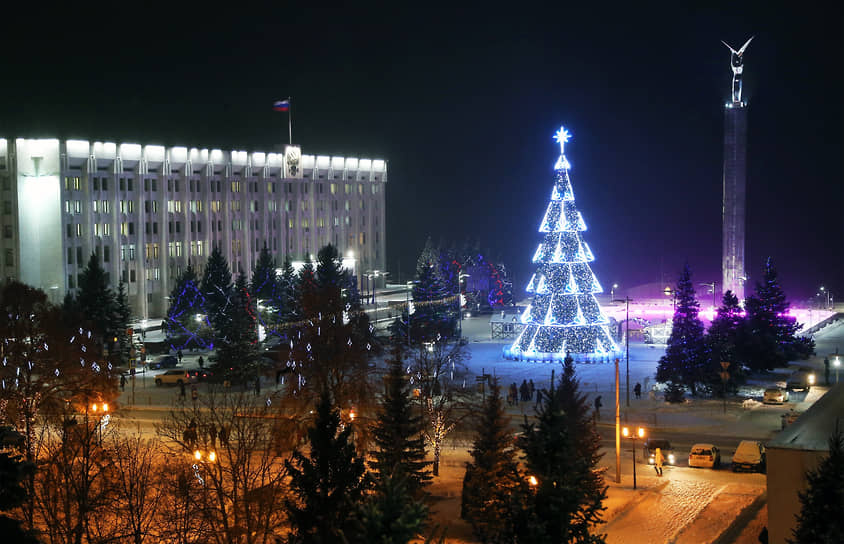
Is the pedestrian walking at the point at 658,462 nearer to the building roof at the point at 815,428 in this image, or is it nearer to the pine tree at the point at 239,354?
the building roof at the point at 815,428

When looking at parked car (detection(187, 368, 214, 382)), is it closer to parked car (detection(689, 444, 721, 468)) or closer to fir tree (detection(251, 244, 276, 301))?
fir tree (detection(251, 244, 276, 301))

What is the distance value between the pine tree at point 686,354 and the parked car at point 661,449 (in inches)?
355

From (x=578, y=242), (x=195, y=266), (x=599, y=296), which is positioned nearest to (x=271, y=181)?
(x=195, y=266)

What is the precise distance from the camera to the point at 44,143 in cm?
6181

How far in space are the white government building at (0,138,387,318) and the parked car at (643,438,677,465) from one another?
44.7 m

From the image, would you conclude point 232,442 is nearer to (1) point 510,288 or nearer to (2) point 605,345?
(2) point 605,345

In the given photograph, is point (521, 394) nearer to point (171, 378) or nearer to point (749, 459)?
point (749, 459)

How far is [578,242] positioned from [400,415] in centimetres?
2433

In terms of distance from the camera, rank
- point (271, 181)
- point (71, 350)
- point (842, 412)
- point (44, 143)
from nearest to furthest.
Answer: point (842, 412) < point (71, 350) < point (44, 143) < point (271, 181)

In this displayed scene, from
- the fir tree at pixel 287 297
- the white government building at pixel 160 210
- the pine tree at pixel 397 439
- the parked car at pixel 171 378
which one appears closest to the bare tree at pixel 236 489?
the pine tree at pixel 397 439

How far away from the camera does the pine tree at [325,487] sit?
14789mm

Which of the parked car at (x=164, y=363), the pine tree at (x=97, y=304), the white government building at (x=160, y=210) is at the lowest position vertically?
the parked car at (x=164, y=363)

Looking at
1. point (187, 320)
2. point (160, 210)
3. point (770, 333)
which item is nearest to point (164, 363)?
point (187, 320)

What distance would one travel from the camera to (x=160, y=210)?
233 ft
